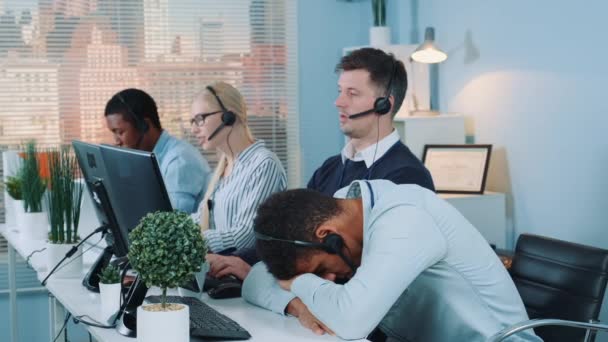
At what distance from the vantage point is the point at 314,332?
205 centimetres

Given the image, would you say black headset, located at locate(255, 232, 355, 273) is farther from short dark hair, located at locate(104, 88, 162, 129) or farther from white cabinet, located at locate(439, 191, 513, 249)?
short dark hair, located at locate(104, 88, 162, 129)

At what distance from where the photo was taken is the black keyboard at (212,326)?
1979 millimetres

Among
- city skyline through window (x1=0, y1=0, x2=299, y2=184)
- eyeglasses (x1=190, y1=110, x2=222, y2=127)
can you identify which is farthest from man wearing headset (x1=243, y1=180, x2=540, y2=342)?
city skyline through window (x1=0, y1=0, x2=299, y2=184)

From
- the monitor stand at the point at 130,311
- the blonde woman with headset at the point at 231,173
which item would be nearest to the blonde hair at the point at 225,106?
the blonde woman with headset at the point at 231,173

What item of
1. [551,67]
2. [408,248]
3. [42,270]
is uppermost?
[551,67]

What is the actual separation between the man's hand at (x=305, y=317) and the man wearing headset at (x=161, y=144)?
1.61 meters

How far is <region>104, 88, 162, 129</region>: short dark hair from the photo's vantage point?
391 centimetres

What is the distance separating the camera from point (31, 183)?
371 cm

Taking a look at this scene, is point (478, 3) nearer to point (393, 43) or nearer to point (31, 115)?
point (393, 43)

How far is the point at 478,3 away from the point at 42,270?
2387 mm

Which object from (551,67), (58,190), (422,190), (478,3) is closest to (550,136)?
(551,67)

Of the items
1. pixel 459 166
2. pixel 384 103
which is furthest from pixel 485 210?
pixel 384 103

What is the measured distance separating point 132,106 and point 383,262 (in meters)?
2.29

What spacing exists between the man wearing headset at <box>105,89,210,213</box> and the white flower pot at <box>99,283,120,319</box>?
1.50 metres
